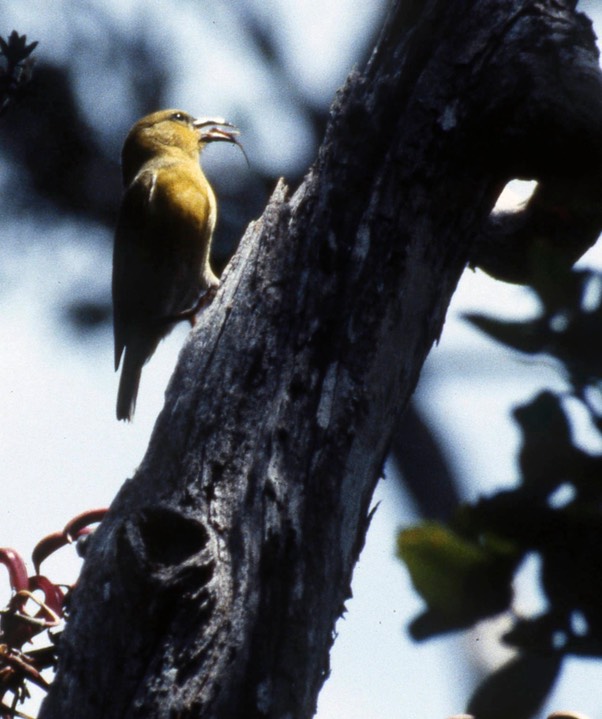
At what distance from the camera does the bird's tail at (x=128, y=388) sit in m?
4.24

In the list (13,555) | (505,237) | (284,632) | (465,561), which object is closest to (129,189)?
(505,237)

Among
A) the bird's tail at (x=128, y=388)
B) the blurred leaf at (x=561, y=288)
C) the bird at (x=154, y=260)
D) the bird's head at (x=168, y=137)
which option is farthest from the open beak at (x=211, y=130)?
the blurred leaf at (x=561, y=288)

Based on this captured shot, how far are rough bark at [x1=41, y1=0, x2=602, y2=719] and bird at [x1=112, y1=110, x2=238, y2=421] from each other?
2319 mm

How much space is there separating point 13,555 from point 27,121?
126 inches

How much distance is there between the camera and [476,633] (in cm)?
82

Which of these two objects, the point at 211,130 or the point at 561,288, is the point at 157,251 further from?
the point at 561,288

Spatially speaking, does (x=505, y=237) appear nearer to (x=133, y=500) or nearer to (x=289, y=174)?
(x=133, y=500)

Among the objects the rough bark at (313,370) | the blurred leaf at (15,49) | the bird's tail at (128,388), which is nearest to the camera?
the rough bark at (313,370)

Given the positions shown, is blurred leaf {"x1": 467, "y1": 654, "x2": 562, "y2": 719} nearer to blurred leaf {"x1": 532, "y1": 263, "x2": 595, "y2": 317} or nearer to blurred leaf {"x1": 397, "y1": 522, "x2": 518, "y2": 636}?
blurred leaf {"x1": 397, "y1": 522, "x2": 518, "y2": 636}

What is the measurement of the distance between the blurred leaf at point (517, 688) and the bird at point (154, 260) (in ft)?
11.4

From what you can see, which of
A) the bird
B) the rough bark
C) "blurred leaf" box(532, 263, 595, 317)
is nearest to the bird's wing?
the bird

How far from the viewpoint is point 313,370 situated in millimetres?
1711

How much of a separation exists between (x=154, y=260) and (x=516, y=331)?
3600mm

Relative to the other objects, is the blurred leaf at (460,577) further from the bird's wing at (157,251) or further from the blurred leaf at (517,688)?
the bird's wing at (157,251)
